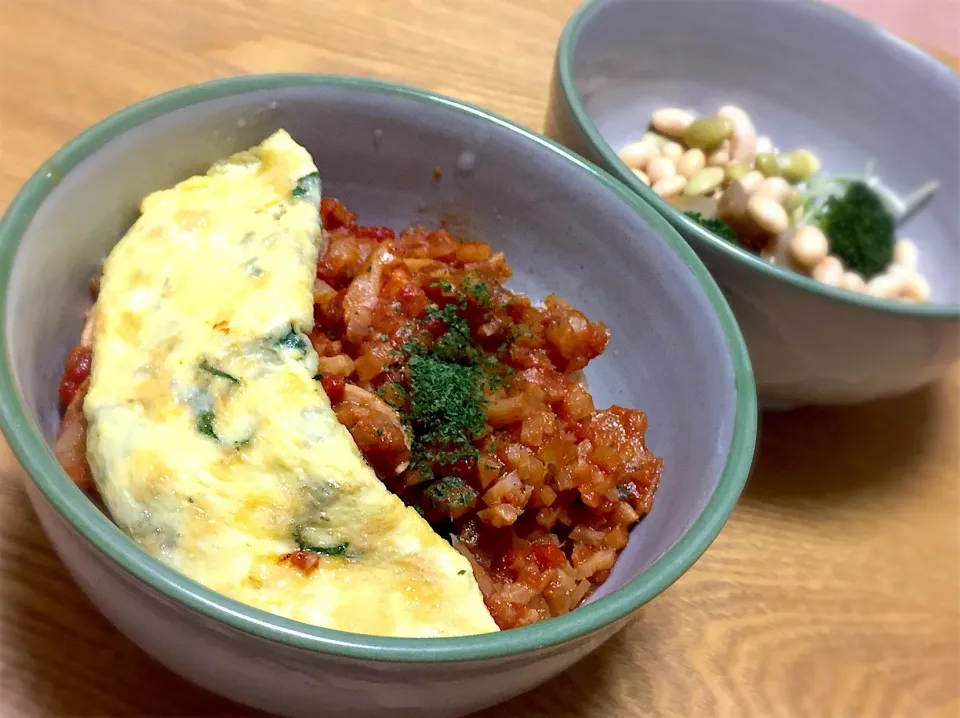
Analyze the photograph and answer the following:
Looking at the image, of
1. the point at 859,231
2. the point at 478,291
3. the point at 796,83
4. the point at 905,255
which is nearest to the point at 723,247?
the point at 478,291

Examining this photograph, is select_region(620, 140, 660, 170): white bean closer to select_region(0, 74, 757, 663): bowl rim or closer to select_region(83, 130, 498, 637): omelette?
select_region(0, 74, 757, 663): bowl rim

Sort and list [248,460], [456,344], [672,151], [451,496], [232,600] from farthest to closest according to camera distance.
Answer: [672,151], [456,344], [451,496], [248,460], [232,600]

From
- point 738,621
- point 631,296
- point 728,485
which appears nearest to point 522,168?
point 631,296

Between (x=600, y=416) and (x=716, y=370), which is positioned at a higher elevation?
(x=716, y=370)

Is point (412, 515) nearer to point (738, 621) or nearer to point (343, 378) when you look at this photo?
point (343, 378)

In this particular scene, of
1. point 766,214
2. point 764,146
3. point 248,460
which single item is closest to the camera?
point 248,460

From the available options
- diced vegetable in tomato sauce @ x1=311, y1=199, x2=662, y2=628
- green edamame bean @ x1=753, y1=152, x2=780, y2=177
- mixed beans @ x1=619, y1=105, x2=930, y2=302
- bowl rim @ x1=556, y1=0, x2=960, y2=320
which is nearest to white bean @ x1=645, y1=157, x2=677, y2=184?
mixed beans @ x1=619, y1=105, x2=930, y2=302

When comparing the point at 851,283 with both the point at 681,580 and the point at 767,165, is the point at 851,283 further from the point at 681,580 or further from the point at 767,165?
the point at 681,580

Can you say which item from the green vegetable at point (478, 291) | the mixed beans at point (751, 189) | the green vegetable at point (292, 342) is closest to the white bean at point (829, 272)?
the mixed beans at point (751, 189)
